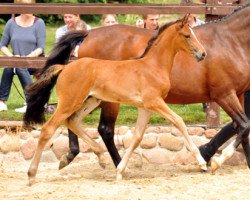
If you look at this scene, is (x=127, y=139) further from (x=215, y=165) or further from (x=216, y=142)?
(x=215, y=165)

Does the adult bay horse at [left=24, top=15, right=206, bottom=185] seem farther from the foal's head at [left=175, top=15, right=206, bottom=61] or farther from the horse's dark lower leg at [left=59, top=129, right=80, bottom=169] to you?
the horse's dark lower leg at [left=59, top=129, right=80, bottom=169]

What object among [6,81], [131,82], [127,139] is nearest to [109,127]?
[127,139]

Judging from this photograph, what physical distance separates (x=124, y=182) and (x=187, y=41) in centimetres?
150

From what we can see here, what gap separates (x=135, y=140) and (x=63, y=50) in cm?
141

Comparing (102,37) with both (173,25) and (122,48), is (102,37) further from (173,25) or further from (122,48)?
(173,25)

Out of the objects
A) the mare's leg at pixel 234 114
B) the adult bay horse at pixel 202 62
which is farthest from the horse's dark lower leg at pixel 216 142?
the mare's leg at pixel 234 114

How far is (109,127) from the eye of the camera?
8906mm

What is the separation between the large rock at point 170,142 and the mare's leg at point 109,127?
85cm

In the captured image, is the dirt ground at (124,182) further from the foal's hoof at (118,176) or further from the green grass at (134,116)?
the green grass at (134,116)

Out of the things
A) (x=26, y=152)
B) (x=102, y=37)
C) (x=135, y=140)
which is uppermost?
(x=102, y=37)

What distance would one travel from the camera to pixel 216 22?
886 centimetres

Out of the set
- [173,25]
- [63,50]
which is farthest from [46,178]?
[173,25]

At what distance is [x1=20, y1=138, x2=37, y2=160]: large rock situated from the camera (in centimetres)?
959

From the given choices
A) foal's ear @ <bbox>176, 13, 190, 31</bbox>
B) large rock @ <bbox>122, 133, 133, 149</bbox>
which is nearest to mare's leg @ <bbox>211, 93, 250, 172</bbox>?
foal's ear @ <bbox>176, 13, 190, 31</bbox>
